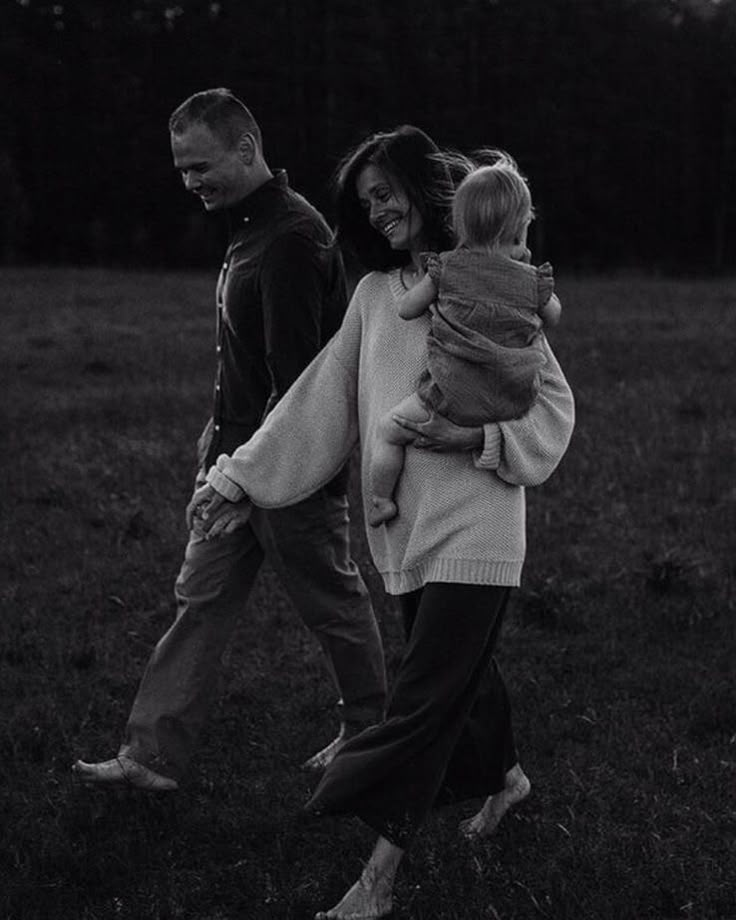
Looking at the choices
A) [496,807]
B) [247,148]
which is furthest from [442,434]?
[247,148]

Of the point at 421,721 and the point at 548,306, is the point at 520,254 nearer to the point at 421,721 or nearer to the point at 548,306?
the point at 548,306

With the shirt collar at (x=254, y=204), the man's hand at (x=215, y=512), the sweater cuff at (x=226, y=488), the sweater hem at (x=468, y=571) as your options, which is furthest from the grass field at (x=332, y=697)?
the shirt collar at (x=254, y=204)

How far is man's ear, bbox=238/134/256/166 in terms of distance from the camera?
16.6 feet

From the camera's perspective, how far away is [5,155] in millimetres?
37469

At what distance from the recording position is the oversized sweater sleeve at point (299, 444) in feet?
14.5

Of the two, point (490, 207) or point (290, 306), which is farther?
point (290, 306)

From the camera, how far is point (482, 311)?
3.90m

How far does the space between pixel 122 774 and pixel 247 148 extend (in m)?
2.20

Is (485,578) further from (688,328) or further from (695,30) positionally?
(695,30)

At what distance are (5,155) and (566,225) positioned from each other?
20509mm

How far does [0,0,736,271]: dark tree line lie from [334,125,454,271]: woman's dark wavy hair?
33.5 m

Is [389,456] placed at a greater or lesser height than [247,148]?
lesser

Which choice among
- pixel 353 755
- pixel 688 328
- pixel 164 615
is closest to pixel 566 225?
pixel 688 328

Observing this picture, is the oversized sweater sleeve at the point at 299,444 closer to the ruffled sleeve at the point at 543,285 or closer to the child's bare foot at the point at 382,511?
the child's bare foot at the point at 382,511
